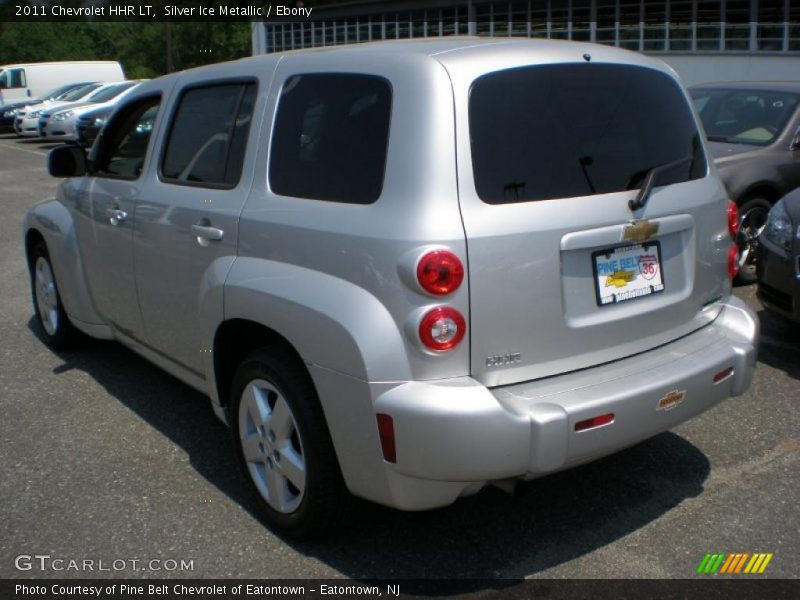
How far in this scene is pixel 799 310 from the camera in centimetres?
530

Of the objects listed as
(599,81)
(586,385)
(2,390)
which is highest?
(599,81)

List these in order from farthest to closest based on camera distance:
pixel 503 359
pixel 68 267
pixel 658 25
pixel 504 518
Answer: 1. pixel 658 25
2. pixel 68 267
3. pixel 504 518
4. pixel 503 359

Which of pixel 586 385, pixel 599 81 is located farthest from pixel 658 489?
pixel 599 81

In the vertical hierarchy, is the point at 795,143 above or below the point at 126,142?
below

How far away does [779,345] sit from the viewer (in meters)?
5.92

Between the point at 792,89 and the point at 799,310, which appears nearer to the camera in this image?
the point at 799,310

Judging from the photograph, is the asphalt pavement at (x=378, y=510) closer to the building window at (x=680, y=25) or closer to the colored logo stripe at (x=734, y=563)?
the colored logo stripe at (x=734, y=563)

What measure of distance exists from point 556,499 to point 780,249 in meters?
2.62

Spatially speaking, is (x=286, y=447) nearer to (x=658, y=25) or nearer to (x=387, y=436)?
(x=387, y=436)

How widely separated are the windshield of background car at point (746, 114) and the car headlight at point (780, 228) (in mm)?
2386

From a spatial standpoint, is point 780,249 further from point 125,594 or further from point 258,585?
point 125,594

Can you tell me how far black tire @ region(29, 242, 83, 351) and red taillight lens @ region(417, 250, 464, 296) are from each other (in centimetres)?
345

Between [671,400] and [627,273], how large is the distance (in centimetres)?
48
